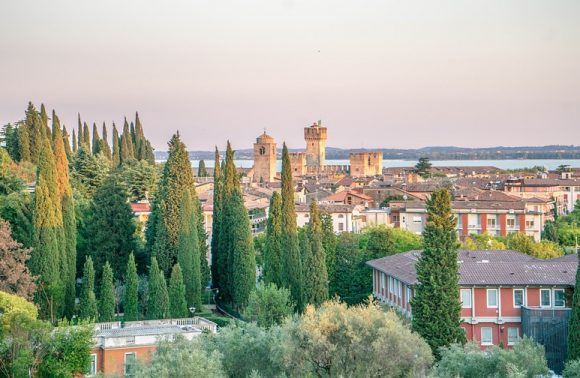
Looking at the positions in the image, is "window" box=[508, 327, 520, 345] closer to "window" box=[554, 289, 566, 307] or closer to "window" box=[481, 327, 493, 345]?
"window" box=[481, 327, 493, 345]

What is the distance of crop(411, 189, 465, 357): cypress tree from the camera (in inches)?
1291

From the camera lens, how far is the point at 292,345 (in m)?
25.1

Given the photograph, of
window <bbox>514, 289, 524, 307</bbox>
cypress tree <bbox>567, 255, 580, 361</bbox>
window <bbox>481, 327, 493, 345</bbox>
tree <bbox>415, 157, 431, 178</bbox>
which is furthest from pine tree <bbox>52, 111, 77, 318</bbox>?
tree <bbox>415, 157, 431, 178</bbox>

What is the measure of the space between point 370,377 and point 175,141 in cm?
2594

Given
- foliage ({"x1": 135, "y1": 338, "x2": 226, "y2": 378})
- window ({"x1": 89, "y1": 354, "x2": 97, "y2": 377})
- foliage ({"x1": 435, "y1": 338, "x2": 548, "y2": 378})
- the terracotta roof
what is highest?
foliage ({"x1": 135, "y1": 338, "x2": 226, "y2": 378})

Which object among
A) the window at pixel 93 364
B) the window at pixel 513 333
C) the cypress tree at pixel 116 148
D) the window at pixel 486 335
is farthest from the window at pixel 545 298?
the cypress tree at pixel 116 148

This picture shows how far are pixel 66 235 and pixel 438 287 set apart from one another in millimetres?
17325

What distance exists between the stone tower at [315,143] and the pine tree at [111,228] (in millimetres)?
139162

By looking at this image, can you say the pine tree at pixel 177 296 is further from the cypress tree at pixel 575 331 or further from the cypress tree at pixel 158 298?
the cypress tree at pixel 575 331

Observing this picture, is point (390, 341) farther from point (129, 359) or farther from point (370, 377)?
point (129, 359)

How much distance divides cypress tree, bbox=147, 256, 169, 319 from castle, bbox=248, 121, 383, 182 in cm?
10468

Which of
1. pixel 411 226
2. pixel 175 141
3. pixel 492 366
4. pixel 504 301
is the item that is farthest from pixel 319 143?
pixel 492 366

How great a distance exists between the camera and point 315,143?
19062 centimetres

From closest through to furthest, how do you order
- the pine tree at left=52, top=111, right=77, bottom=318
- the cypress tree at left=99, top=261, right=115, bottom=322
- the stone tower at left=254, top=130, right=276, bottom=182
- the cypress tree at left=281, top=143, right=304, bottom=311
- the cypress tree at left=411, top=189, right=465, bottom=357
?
the cypress tree at left=411, top=189, right=465, bottom=357
the cypress tree at left=99, top=261, right=115, bottom=322
the pine tree at left=52, top=111, right=77, bottom=318
the cypress tree at left=281, top=143, right=304, bottom=311
the stone tower at left=254, top=130, right=276, bottom=182
